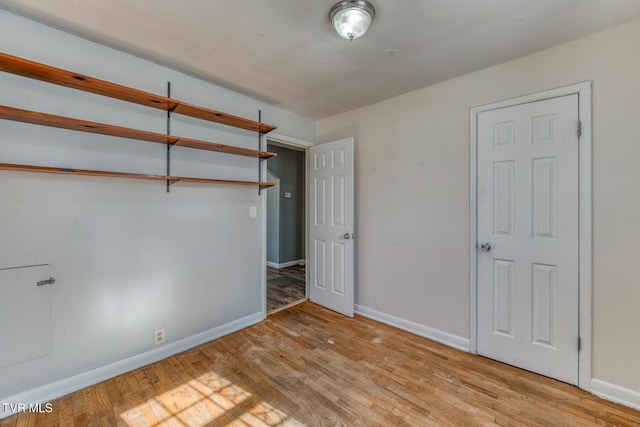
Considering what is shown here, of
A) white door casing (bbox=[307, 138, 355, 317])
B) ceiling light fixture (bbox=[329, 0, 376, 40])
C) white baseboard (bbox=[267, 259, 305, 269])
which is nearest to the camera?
ceiling light fixture (bbox=[329, 0, 376, 40])

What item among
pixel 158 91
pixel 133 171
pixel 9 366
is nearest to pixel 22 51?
pixel 158 91

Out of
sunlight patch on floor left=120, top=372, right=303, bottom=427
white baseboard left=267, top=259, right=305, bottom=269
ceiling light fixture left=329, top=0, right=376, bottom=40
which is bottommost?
sunlight patch on floor left=120, top=372, right=303, bottom=427

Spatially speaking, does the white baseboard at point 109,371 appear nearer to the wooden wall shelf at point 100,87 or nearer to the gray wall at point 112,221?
the gray wall at point 112,221

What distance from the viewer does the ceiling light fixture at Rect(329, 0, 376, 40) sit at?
1464 millimetres

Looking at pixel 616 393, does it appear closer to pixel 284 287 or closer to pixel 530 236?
pixel 530 236

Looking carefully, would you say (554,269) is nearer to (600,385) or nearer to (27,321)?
(600,385)

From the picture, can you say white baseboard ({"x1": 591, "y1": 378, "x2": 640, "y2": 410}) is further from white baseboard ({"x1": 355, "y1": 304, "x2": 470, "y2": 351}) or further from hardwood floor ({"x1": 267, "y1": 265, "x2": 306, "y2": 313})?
hardwood floor ({"x1": 267, "y1": 265, "x2": 306, "y2": 313})

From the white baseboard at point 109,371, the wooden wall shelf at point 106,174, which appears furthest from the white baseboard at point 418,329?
the wooden wall shelf at point 106,174

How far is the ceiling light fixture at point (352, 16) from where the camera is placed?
4.80ft

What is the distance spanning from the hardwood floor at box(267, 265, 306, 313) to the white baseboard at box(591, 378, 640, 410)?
276cm

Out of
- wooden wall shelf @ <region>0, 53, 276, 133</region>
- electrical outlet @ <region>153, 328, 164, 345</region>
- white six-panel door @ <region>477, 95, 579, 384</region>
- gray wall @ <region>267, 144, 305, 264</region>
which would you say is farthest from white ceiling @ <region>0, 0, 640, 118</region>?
gray wall @ <region>267, 144, 305, 264</region>

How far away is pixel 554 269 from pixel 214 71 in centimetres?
311

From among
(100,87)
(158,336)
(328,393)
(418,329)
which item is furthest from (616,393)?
(100,87)

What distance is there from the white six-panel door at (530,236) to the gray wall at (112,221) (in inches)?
90.2
